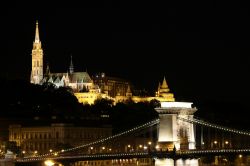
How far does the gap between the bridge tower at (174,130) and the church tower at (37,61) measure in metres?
87.6

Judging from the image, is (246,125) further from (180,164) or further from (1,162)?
(1,162)

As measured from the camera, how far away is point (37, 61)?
559 feet

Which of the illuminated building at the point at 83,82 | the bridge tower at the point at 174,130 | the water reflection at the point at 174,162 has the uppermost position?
the illuminated building at the point at 83,82

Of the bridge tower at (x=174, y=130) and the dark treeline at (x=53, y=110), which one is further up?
the dark treeline at (x=53, y=110)

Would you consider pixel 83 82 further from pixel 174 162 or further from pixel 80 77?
pixel 174 162

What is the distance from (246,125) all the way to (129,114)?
1342cm

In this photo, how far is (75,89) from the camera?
535 feet

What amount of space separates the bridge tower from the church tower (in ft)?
288

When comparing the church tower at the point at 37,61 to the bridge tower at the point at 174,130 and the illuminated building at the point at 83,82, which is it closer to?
the illuminated building at the point at 83,82

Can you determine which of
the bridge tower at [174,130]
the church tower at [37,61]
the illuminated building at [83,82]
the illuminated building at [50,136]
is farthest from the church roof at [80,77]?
the bridge tower at [174,130]

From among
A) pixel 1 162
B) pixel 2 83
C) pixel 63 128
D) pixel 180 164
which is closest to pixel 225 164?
pixel 180 164

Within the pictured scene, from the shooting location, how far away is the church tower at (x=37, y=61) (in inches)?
6605

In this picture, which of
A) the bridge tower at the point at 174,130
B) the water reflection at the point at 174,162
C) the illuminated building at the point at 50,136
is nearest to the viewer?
the water reflection at the point at 174,162

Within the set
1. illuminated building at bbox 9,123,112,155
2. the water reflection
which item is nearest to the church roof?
illuminated building at bbox 9,123,112,155
